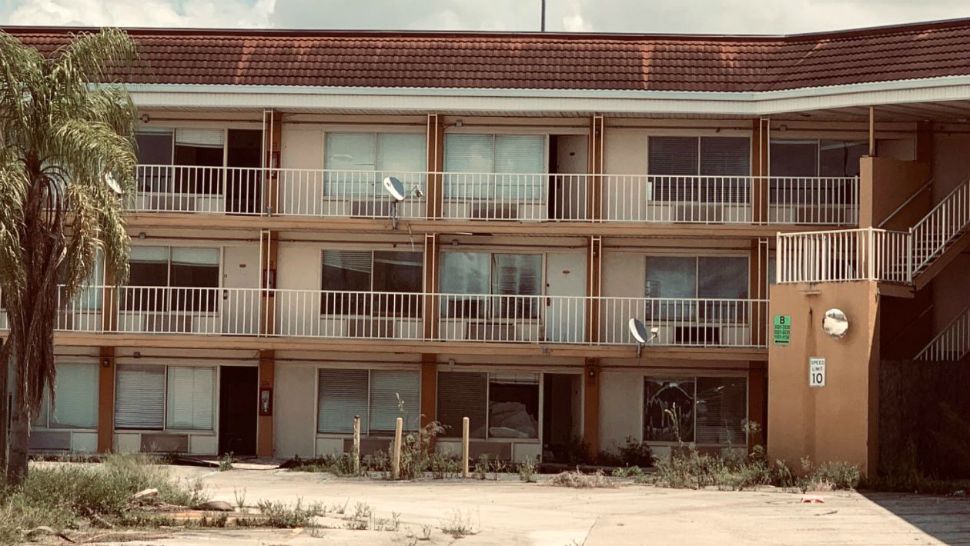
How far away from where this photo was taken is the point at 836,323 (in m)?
28.7

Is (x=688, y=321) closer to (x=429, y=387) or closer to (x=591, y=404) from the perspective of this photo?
(x=591, y=404)

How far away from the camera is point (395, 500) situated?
25.8 meters

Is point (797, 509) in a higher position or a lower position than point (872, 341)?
lower

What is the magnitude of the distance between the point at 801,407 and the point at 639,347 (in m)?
5.10

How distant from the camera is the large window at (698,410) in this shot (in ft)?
115

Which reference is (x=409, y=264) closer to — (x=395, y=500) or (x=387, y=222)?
(x=387, y=222)

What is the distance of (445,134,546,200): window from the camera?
35.5 m

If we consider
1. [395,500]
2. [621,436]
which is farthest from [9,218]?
[621,436]

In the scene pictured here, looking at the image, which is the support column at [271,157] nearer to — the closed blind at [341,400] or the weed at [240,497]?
the closed blind at [341,400]

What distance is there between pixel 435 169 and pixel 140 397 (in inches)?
324

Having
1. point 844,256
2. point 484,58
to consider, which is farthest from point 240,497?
point 484,58

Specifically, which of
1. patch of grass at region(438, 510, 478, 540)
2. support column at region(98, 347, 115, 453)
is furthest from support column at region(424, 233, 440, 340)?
patch of grass at region(438, 510, 478, 540)

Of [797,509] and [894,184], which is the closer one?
[797,509]

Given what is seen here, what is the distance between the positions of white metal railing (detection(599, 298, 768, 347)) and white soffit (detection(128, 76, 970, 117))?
4.10m
